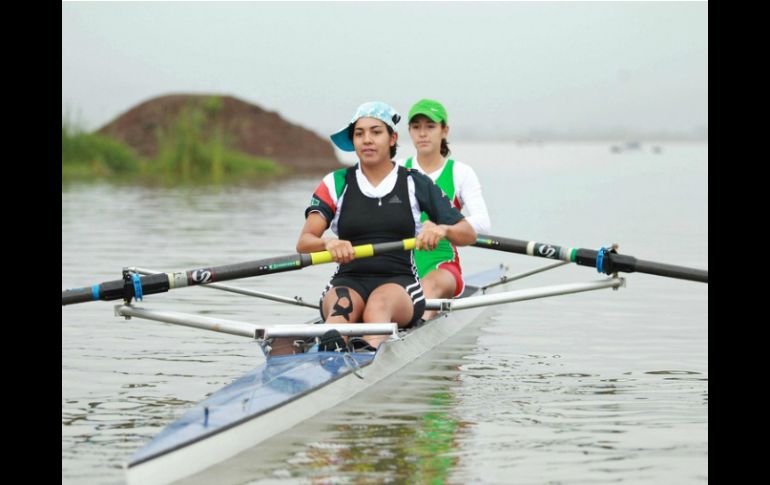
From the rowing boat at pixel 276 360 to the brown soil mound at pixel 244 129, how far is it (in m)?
44.2

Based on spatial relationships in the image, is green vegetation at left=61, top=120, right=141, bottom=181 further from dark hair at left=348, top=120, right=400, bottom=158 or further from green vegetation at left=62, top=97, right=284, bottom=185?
dark hair at left=348, top=120, right=400, bottom=158

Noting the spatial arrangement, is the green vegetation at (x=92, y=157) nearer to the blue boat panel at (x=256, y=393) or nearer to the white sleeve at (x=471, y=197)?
the white sleeve at (x=471, y=197)

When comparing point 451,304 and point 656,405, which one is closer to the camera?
point 656,405

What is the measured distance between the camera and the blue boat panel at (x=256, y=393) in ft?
18.4

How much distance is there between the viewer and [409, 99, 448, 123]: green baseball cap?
391 inches

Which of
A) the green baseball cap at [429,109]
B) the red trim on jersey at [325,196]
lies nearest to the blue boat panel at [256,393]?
the red trim on jersey at [325,196]

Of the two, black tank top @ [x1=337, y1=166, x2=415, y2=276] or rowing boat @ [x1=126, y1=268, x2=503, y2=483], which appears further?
black tank top @ [x1=337, y1=166, x2=415, y2=276]

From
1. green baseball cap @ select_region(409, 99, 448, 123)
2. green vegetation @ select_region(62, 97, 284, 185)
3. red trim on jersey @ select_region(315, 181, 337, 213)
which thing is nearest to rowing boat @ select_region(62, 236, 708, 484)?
red trim on jersey @ select_region(315, 181, 337, 213)

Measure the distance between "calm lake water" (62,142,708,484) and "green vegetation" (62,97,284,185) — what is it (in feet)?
64.7

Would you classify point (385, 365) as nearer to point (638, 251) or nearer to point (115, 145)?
point (638, 251)

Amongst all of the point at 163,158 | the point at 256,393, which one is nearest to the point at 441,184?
the point at 256,393

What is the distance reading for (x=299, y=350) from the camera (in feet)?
25.1

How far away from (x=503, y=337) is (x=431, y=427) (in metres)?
3.69
